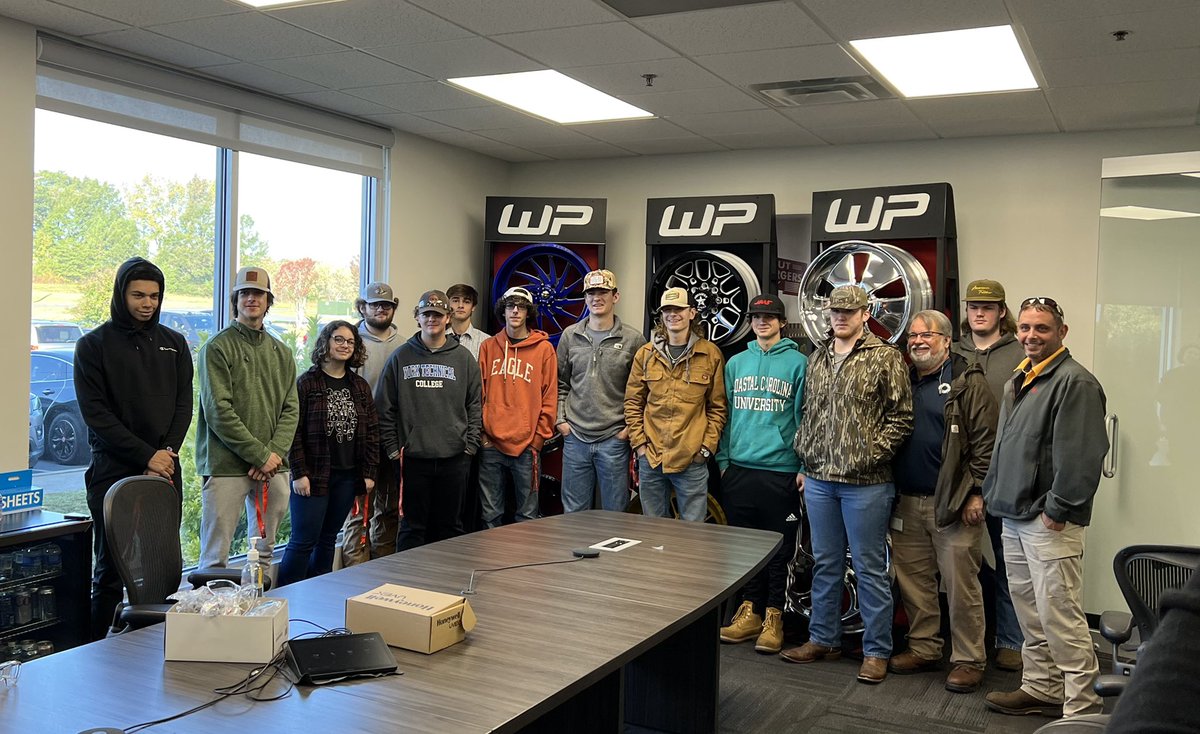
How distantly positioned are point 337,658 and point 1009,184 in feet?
17.5

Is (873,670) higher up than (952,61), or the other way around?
(952,61)

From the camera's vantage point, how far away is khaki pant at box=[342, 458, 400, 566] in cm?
561

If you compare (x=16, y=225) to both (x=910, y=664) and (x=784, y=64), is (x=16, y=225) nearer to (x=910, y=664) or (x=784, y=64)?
(x=784, y=64)

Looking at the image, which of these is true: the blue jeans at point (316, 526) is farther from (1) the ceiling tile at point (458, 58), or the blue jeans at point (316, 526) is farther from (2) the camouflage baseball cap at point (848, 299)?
(2) the camouflage baseball cap at point (848, 299)

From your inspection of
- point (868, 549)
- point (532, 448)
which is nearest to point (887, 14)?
point (868, 549)

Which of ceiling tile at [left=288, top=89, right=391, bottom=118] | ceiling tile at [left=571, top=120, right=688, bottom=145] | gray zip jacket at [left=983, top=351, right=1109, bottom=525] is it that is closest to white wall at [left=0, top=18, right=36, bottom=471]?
ceiling tile at [left=288, top=89, right=391, bottom=118]

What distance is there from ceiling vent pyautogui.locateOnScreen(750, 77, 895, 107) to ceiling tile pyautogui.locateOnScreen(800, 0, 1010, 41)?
81 centimetres

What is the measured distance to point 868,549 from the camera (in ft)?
14.8

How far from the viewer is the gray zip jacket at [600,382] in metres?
5.66

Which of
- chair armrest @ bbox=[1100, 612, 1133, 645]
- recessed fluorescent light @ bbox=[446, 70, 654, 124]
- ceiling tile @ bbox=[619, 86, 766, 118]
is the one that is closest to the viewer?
chair armrest @ bbox=[1100, 612, 1133, 645]

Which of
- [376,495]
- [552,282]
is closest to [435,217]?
[552,282]

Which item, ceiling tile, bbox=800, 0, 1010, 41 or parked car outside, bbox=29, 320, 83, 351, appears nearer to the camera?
ceiling tile, bbox=800, 0, 1010, 41

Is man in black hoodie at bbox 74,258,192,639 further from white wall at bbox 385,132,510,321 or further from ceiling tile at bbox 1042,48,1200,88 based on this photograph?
ceiling tile at bbox 1042,48,1200,88

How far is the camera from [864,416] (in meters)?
4.48
